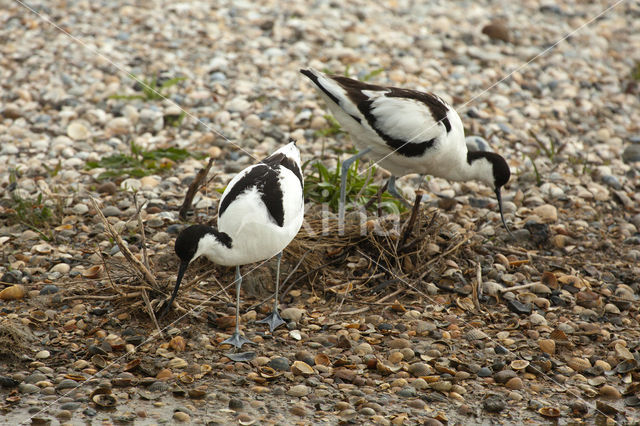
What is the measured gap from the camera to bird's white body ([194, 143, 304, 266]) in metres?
4.15

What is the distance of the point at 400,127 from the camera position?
5137 millimetres

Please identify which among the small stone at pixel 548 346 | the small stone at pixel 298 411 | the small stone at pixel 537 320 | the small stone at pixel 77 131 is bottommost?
the small stone at pixel 298 411

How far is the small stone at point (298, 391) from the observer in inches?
154

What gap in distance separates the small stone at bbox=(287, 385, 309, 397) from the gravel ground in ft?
0.06

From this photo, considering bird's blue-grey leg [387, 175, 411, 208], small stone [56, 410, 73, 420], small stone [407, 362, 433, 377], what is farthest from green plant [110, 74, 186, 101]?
small stone [407, 362, 433, 377]

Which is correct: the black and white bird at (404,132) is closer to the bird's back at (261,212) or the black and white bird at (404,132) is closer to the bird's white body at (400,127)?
the bird's white body at (400,127)

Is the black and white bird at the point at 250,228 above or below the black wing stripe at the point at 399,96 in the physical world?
below

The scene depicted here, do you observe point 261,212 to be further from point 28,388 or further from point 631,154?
point 631,154

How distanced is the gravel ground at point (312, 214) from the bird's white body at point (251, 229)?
1.73ft

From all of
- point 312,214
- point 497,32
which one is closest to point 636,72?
point 497,32

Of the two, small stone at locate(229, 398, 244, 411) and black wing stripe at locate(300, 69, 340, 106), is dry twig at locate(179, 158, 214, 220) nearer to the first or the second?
black wing stripe at locate(300, 69, 340, 106)

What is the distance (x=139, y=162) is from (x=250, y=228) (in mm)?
2329

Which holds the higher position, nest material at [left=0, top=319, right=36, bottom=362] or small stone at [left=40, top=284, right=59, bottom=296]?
small stone at [left=40, top=284, right=59, bottom=296]

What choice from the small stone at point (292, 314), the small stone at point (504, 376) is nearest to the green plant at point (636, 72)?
the small stone at point (504, 376)
